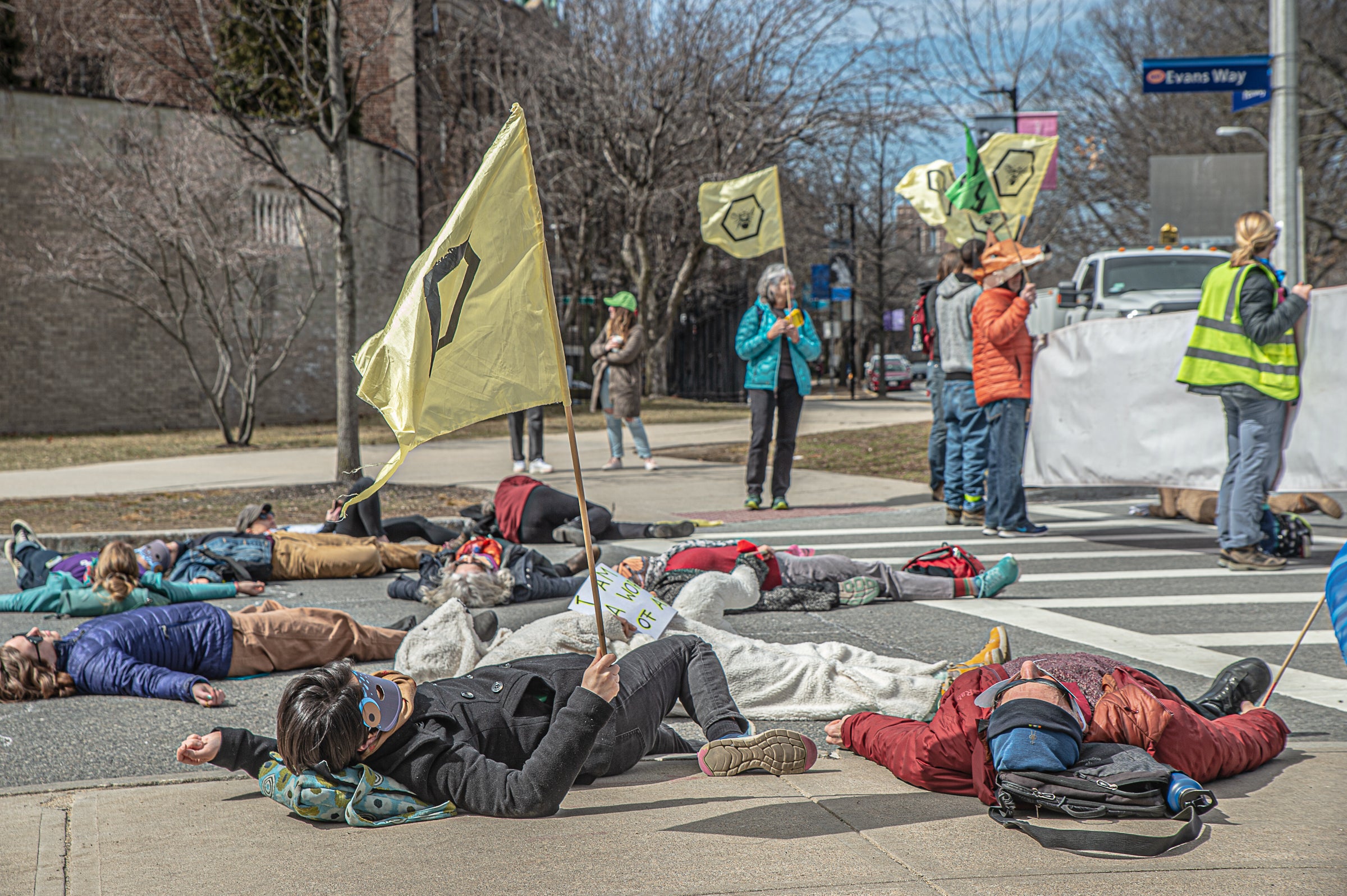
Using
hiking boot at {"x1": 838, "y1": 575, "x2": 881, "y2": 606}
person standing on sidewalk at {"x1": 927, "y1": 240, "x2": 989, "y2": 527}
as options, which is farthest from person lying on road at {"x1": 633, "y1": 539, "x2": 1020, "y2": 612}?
person standing on sidewalk at {"x1": 927, "y1": 240, "x2": 989, "y2": 527}

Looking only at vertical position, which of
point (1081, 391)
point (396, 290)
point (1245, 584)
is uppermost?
point (396, 290)

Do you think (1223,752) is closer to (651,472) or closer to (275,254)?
(651,472)

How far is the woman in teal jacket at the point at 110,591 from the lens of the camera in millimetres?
6387

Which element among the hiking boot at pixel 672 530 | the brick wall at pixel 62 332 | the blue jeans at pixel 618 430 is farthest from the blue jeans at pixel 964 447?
the brick wall at pixel 62 332

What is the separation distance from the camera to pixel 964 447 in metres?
9.86

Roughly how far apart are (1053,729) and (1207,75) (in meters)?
10.9

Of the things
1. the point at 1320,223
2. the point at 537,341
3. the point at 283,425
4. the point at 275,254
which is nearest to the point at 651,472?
the point at 537,341

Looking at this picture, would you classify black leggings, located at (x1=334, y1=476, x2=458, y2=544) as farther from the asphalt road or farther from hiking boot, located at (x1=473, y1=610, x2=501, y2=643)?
hiking boot, located at (x1=473, y1=610, x2=501, y2=643)

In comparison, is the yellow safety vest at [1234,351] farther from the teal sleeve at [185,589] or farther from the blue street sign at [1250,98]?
the teal sleeve at [185,589]

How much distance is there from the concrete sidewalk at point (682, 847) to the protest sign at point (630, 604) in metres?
0.61

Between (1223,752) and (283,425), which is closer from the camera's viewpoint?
(1223,752)

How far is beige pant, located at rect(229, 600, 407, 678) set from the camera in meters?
5.46

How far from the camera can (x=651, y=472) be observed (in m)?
14.6

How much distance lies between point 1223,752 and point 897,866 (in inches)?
52.7
